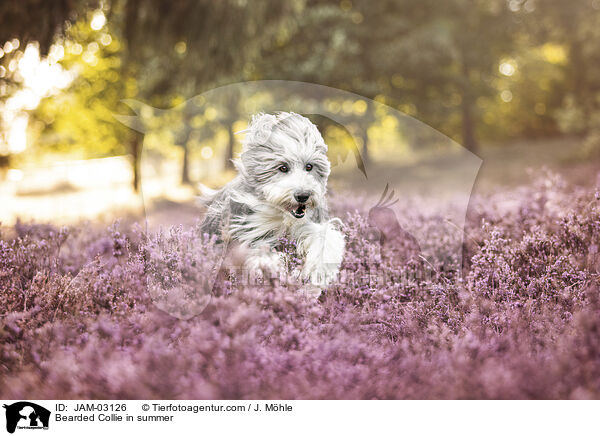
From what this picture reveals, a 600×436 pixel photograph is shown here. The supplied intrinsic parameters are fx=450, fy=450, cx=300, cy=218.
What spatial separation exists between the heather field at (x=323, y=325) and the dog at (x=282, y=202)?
128 millimetres

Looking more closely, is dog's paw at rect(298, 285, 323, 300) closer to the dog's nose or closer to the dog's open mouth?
the dog's open mouth

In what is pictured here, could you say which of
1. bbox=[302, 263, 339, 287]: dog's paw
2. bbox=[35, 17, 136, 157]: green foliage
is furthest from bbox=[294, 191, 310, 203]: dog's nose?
bbox=[35, 17, 136, 157]: green foliage

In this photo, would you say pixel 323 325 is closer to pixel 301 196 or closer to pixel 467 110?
pixel 301 196

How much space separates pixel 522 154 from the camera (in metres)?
14.2

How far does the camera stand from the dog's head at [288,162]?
2.65m

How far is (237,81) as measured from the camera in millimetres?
6902

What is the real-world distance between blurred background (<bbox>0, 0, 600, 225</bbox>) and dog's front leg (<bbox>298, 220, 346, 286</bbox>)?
0.56m

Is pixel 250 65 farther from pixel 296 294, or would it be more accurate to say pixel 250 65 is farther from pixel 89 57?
pixel 296 294
